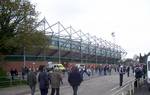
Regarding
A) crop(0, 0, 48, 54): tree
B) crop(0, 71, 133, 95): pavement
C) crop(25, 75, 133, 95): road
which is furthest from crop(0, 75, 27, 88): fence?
crop(25, 75, 133, 95): road

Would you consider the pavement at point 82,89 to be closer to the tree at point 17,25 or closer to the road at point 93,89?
the road at point 93,89

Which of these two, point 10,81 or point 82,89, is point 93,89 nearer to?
point 82,89

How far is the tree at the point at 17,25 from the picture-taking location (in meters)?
45.4

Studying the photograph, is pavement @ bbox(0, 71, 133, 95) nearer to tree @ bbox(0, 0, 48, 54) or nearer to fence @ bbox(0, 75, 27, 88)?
fence @ bbox(0, 75, 27, 88)

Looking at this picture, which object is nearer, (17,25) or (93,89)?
(93,89)

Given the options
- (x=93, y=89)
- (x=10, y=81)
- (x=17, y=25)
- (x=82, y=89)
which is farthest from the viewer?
(x=17, y=25)

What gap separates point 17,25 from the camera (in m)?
46.8

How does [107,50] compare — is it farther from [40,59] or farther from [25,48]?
[25,48]

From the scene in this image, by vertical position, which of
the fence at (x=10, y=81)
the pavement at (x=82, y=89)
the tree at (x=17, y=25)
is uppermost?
the tree at (x=17, y=25)

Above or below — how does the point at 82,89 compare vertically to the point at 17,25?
below

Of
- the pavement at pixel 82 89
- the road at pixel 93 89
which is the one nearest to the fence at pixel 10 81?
the pavement at pixel 82 89

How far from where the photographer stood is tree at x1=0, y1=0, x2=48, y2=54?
4541 centimetres

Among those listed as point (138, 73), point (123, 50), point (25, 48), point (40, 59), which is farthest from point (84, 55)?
point (138, 73)

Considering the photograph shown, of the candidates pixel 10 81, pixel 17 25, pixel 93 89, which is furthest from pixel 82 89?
pixel 17 25
